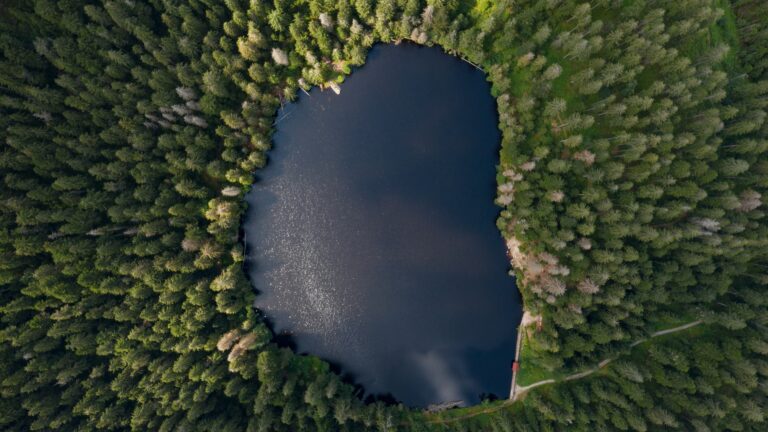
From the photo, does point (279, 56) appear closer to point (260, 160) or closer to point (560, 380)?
point (260, 160)

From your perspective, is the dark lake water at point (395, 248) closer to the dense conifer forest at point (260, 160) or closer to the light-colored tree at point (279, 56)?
the dense conifer forest at point (260, 160)

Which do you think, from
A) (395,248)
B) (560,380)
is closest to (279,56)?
(395,248)

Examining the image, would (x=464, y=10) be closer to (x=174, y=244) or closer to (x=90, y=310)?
(x=174, y=244)

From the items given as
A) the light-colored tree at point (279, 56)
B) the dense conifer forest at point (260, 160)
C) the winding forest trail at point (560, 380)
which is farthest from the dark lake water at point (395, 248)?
the light-colored tree at point (279, 56)

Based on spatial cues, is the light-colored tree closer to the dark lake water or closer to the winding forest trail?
the dark lake water

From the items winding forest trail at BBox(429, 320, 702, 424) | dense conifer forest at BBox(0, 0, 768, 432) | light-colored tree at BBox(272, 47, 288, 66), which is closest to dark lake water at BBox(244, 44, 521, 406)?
winding forest trail at BBox(429, 320, 702, 424)
